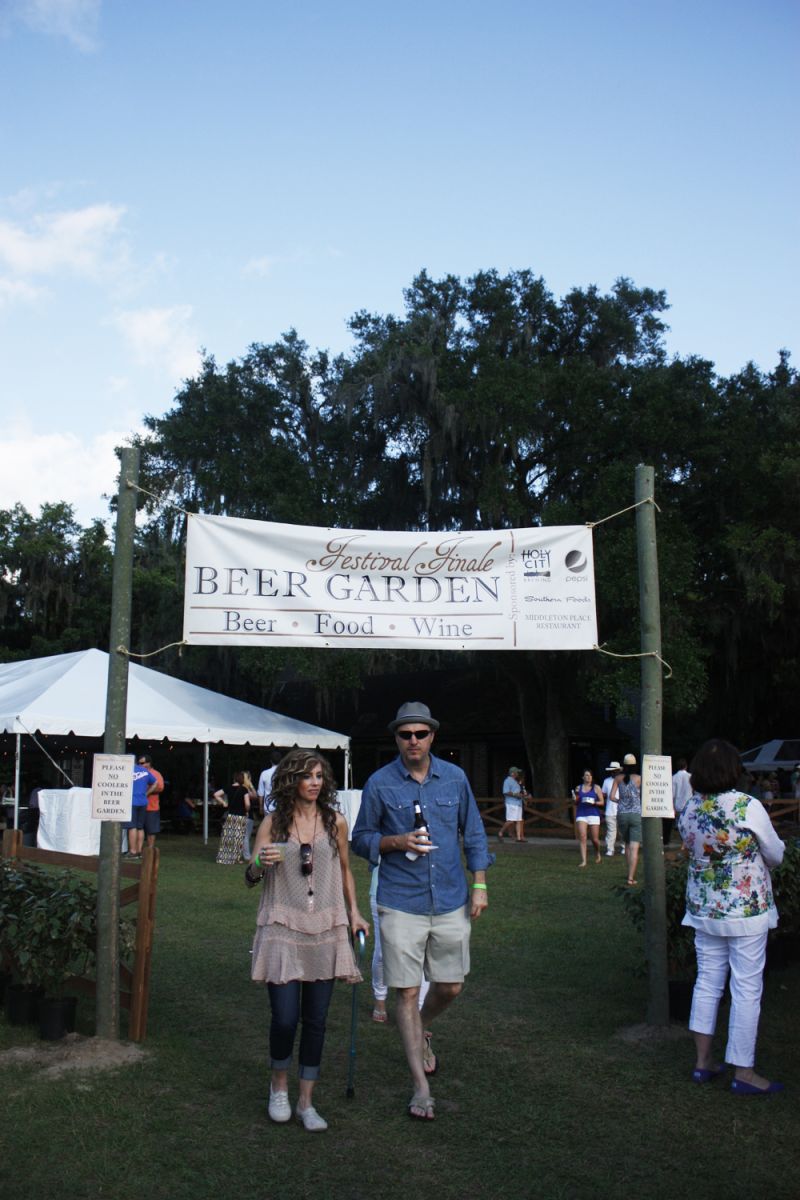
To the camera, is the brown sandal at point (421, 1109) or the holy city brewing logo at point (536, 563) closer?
the brown sandal at point (421, 1109)

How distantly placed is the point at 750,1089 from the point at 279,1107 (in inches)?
83.1

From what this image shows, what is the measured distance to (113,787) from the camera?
550 cm

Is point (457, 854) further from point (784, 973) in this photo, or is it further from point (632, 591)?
point (632, 591)

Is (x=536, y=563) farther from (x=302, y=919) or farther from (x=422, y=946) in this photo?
(x=302, y=919)

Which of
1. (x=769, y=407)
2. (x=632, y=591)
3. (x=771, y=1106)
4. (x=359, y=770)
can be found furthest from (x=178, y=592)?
(x=771, y=1106)

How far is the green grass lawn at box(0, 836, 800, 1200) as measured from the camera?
3.84 metres

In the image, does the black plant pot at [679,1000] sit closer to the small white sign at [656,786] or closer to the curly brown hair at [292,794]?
the small white sign at [656,786]

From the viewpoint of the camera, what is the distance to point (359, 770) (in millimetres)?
33438

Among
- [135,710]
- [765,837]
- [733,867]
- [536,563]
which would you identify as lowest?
[733,867]

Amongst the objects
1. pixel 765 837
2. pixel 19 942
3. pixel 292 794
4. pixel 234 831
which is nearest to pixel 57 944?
pixel 19 942

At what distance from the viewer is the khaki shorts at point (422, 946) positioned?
4.58m

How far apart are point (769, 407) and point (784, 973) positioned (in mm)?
19644

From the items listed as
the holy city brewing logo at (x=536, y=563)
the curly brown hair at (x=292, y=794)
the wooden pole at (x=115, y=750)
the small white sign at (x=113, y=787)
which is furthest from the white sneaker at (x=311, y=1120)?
the holy city brewing logo at (x=536, y=563)

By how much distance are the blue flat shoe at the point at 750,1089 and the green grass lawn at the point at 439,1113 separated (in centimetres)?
8
